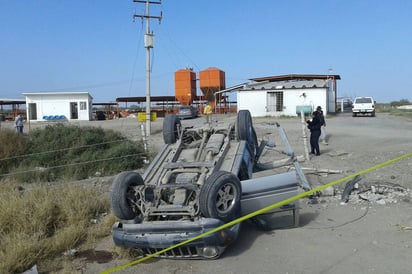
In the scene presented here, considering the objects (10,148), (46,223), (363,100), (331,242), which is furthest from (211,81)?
(331,242)

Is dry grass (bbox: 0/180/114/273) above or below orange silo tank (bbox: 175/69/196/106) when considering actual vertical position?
below

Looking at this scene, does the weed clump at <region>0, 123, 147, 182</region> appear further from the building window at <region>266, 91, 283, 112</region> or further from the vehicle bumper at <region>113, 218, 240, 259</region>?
the building window at <region>266, 91, 283, 112</region>

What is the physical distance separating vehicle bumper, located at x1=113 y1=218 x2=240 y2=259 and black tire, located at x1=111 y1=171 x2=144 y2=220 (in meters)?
0.31

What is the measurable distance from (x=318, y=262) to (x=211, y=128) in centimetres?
314

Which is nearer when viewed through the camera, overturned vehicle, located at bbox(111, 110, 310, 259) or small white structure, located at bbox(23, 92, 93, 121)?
overturned vehicle, located at bbox(111, 110, 310, 259)

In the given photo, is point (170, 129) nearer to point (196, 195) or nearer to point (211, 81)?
point (196, 195)

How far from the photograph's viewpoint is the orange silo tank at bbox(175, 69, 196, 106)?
49.8 meters

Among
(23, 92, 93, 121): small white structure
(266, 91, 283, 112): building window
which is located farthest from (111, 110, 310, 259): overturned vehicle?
(23, 92, 93, 121): small white structure

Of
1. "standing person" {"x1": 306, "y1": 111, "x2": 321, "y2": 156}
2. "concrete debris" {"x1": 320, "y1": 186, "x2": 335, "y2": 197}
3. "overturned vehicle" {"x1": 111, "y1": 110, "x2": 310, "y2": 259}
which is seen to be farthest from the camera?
"standing person" {"x1": 306, "y1": 111, "x2": 321, "y2": 156}

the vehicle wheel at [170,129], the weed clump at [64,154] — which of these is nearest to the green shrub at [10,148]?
the weed clump at [64,154]

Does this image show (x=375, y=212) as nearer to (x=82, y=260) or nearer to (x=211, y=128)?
(x=211, y=128)

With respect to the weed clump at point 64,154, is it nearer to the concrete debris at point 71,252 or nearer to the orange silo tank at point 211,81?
the concrete debris at point 71,252

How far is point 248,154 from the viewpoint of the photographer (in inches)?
→ 261

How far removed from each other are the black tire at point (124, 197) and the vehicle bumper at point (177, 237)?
0.31m
